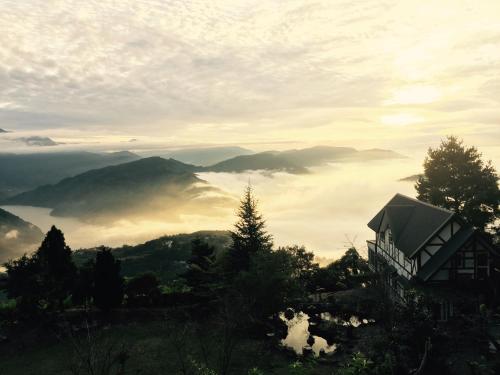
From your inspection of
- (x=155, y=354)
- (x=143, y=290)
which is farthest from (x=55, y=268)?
(x=155, y=354)

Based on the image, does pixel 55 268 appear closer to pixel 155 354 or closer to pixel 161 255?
pixel 155 354

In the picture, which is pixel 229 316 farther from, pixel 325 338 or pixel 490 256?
pixel 490 256

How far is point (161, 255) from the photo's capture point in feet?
316

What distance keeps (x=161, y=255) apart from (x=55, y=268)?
6593cm

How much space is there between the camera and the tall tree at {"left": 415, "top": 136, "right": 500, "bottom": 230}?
43219 mm

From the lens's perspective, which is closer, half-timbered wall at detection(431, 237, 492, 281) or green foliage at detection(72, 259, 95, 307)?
half-timbered wall at detection(431, 237, 492, 281)

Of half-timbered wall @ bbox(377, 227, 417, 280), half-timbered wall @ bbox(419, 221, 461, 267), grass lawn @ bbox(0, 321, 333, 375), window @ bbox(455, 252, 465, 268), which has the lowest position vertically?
grass lawn @ bbox(0, 321, 333, 375)

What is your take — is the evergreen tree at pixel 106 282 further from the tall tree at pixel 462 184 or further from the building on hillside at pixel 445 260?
the tall tree at pixel 462 184

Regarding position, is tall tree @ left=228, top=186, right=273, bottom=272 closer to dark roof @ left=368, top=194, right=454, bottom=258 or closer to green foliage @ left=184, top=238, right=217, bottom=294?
green foliage @ left=184, top=238, right=217, bottom=294

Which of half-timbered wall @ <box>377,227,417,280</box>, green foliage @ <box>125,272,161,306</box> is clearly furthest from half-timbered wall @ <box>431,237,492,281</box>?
green foliage @ <box>125,272,161,306</box>

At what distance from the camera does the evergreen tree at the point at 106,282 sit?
31422 millimetres

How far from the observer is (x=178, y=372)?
74.2 ft

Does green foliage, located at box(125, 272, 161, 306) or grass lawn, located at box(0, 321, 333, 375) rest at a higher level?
green foliage, located at box(125, 272, 161, 306)

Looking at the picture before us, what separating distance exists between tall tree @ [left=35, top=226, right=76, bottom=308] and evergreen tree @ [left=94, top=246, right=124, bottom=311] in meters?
2.33
